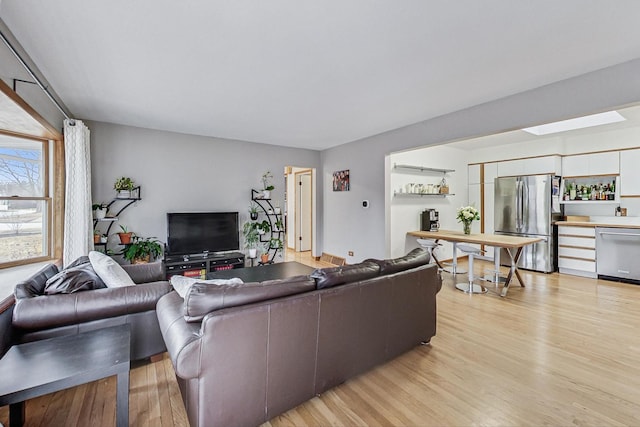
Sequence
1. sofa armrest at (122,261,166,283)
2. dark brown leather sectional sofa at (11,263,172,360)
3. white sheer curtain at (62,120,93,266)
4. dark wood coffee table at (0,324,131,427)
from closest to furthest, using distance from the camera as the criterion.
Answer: dark wood coffee table at (0,324,131,427) < dark brown leather sectional sofa at (11,263,172,360) < sofa armrest at (122,261,166,283) < white sheer curtain at (62,120,93,266)

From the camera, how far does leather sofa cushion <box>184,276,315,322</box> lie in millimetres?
1572

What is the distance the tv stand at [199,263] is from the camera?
4365 millimetres

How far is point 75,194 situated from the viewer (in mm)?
3518

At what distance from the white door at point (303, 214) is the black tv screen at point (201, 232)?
2901mm

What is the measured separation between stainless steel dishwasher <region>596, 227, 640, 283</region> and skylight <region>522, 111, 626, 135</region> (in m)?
1.71

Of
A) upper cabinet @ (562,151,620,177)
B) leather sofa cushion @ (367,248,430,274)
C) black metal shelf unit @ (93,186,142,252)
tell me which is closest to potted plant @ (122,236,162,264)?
black metal shelf unit @ (93,186,142,252)

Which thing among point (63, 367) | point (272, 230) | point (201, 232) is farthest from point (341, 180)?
point (63, 367)

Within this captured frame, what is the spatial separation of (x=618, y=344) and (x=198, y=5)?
438 cm

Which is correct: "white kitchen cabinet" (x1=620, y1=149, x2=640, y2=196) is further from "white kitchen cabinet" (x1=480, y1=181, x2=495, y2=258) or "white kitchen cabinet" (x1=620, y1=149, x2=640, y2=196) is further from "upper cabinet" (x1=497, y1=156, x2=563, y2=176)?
"white kitchen cabinet" (x1=480, y1=181, x2=495, y2=258)

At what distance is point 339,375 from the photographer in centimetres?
199

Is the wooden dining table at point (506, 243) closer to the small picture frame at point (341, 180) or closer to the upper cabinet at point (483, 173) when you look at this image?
the small picture frame at point (341, 180)

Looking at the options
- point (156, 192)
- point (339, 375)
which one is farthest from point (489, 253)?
point (156, 192)

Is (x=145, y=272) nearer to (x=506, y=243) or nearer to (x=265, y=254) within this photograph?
(x=265, y=254)

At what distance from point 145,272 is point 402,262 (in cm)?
273
